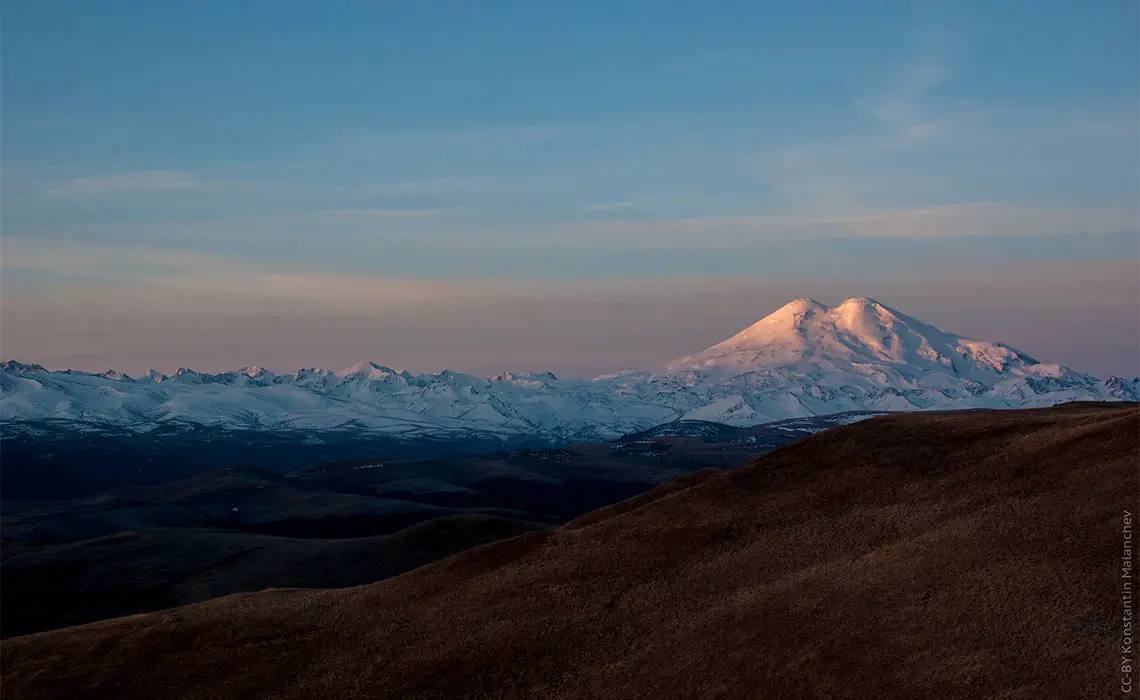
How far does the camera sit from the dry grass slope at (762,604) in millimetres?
46219

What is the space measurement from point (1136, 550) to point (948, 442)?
83.5ft

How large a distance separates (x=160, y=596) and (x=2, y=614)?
77.6 feet

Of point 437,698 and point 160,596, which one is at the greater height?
point 437,698

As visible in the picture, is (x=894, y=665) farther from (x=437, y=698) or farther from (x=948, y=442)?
(x=948, y=442)

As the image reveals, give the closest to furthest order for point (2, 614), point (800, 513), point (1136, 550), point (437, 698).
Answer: point (1136, 550) → point (437, 698) → point (800, 513) → point (2, 614)

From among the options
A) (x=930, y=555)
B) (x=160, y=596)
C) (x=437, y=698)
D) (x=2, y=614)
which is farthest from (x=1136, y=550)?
(x=2, y=614)

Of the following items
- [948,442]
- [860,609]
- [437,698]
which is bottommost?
[437,698]

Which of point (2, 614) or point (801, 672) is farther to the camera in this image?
point (2, 614)

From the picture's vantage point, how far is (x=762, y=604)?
181ft

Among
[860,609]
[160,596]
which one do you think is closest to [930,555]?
[860,609]

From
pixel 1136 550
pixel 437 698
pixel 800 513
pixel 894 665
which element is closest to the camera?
pixel 894 665

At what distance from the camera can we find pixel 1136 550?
49.5m

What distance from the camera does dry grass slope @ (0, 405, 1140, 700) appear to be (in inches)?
1820

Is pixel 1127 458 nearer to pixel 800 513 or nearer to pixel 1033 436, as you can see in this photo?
pixel 1033 436
